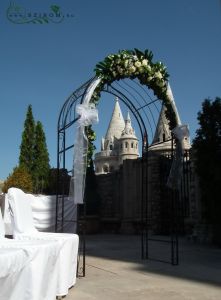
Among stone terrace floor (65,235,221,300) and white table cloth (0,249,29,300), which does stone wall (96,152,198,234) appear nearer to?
stone terrace floor (65,235,221,300)

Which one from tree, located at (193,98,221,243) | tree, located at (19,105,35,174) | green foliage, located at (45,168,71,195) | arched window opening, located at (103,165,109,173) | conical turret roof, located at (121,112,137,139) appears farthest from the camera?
arched window opening, located at (103,165,109,173)

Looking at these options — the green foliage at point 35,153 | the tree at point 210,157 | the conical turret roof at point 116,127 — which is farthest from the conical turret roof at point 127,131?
the tree at point 210,157

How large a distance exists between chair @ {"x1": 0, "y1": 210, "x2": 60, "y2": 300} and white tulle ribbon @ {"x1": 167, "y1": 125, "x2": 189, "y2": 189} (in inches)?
177

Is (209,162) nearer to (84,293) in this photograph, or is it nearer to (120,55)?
(120,55)

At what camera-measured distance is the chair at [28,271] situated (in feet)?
10.3

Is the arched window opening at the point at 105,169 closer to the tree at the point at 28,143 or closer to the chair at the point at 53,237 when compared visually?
the tree at the point at 28,143

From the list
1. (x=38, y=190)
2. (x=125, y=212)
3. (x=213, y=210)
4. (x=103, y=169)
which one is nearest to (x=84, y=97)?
(x=213, y=210)

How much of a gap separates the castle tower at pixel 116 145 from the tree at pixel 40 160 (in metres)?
31.4

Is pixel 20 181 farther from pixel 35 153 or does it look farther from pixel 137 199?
pixel 137 199

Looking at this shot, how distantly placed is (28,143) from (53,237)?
101 ft

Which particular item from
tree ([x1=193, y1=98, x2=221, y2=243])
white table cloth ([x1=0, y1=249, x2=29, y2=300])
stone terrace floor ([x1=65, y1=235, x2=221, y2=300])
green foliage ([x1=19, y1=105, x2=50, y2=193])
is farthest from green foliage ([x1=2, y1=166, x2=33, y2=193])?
white table cloth ([x1=0, y1=249, x2=29, y2=300])

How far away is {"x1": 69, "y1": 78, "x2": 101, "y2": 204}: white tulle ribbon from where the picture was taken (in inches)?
267

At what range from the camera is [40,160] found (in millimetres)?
34562

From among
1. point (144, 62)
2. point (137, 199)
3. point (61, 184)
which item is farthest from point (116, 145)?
point (144, 62)
